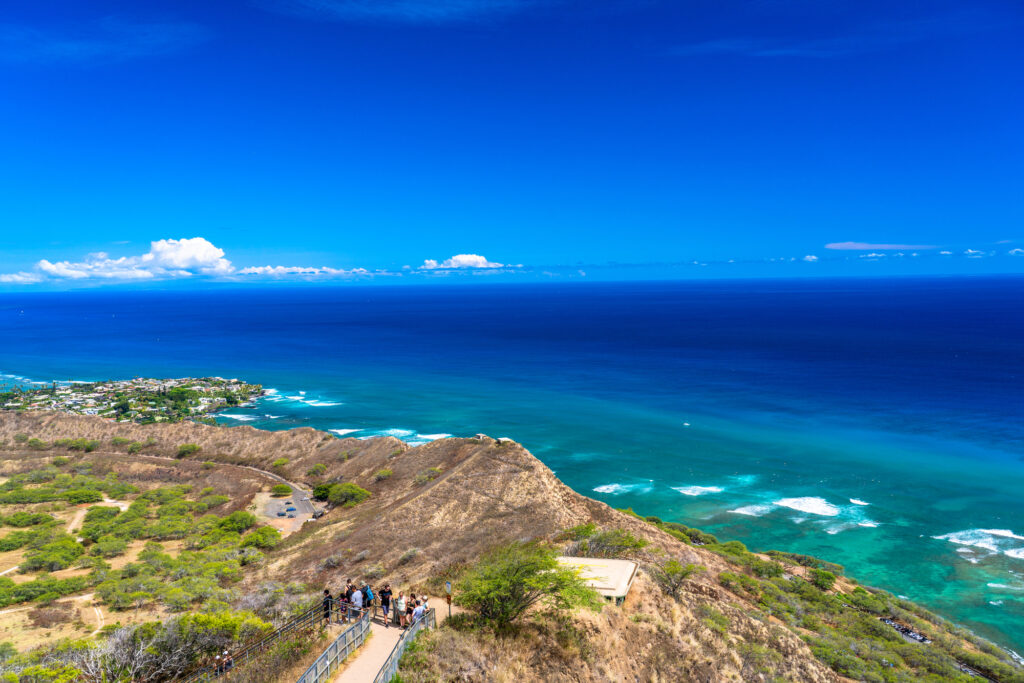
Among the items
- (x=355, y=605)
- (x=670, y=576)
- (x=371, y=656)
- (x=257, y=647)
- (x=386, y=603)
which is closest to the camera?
(x=371, y=656)

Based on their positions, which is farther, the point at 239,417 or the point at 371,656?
the point at 239,417

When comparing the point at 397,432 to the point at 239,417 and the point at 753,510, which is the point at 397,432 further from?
the point at 753,510

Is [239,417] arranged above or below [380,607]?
below

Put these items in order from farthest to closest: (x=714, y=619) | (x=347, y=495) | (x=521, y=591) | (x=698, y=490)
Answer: (x=698, y=490)
(x=347, y=495)
(x=714, y=619)
(x=521, y=591)

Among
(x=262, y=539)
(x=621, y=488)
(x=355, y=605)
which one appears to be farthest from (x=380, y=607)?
(x=621, y=488)

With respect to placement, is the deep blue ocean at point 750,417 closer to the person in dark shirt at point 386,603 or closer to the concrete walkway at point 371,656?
the person in dark shirt at point 386,603

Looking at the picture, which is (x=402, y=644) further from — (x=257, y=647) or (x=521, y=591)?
(x=257, y=647)

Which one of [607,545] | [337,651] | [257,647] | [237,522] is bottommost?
[237,522]
